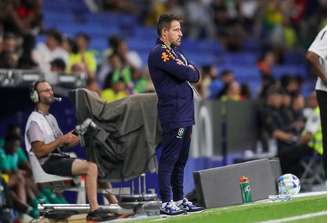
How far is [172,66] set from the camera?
9984 mm

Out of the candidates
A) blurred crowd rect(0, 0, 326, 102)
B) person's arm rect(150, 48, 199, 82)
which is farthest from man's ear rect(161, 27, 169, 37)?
blurred crowd rect(0, 0, 326, 102)

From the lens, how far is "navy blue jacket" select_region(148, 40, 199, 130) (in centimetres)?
1002

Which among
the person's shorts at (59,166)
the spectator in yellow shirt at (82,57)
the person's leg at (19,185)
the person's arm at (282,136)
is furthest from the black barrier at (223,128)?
the person's shorts at (59,166)

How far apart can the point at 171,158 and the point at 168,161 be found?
0.04m

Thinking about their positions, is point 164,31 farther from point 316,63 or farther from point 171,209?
point 316,63

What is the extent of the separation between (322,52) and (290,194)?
162 centimetres

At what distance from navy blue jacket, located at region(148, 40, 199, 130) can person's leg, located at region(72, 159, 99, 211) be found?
1.06 meters

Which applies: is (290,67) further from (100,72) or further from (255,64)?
(100,72)

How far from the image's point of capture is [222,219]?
9.63 meters

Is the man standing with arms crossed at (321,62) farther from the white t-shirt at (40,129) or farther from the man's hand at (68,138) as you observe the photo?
the white t-shirt at (40,129)

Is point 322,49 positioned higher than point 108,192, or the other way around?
point 322,49

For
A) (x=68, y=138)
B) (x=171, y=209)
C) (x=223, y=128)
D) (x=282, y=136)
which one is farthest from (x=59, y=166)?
(x=282, y=136)

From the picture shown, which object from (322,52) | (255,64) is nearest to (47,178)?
(322,52)

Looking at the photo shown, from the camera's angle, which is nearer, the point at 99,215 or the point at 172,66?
the point at 172,66
